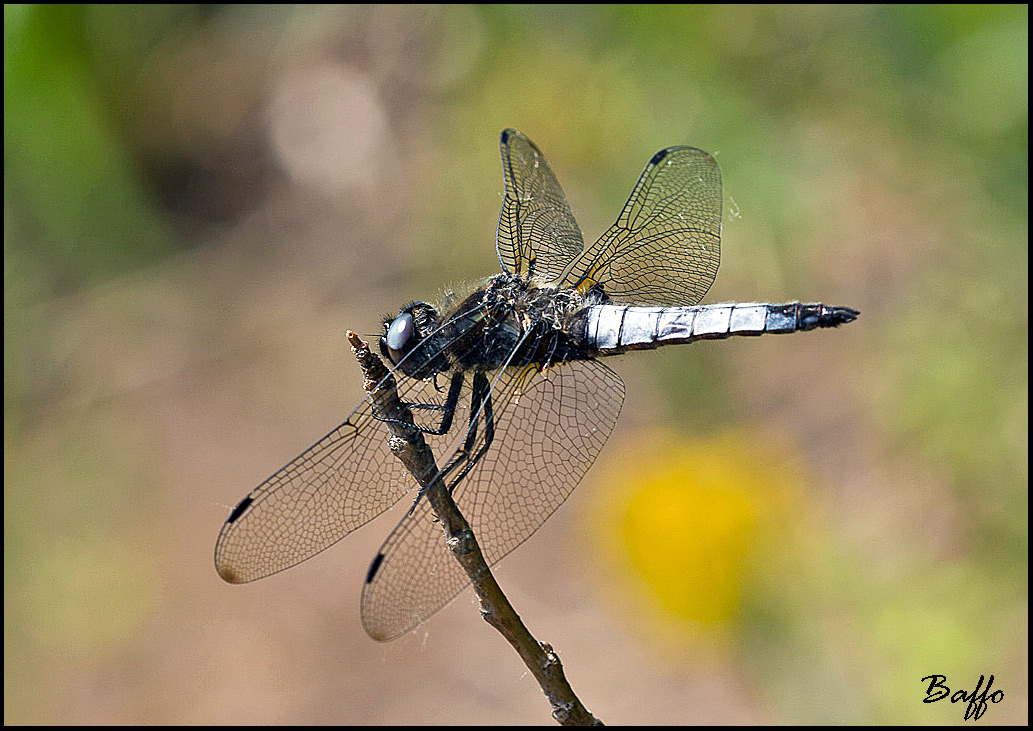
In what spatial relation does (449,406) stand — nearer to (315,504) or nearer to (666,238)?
(315,504)

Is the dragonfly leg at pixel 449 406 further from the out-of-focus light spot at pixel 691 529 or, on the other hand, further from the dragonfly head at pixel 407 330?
the out-of-focus light spot at pixel 691 529

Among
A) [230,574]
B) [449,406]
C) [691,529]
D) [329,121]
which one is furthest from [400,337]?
[329,121]

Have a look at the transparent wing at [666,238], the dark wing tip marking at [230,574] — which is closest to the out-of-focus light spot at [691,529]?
the transparent wing at [666,238]

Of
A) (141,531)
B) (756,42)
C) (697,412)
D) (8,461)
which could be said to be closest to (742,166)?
(756,42)

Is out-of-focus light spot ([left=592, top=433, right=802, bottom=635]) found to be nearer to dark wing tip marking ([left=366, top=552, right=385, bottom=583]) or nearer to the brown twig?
dark wing tip marking ([left=366, top=552, right=385, bottom=583])

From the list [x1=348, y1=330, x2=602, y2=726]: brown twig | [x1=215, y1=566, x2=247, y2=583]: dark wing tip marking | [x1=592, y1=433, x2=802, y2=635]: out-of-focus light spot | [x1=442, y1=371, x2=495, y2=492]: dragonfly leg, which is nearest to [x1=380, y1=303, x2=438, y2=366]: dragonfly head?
[x1=442, y1=371, x2=495, y2=492]: dragonfly leg

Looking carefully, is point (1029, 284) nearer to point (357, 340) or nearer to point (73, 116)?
point (357, 340)
